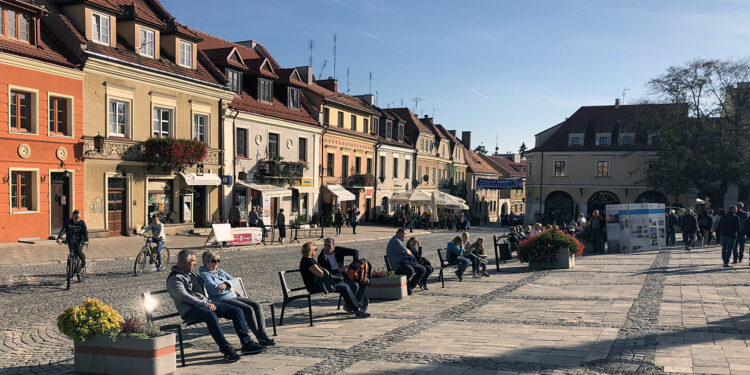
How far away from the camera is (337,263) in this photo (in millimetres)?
11008

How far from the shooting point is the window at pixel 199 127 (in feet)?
91.8

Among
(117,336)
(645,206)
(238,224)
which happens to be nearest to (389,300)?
(117,336)

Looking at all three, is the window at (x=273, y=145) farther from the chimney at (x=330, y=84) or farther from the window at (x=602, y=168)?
the window at (x=602, y=168)

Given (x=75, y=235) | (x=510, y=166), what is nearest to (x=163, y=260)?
(x=75, y=235)

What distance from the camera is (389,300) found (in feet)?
38.9

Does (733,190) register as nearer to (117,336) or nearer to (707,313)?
(707,313)

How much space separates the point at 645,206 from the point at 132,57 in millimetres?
21064

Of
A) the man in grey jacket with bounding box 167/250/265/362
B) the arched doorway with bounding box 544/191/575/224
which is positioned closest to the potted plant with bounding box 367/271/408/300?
the man in grey jacket with bounding box 167/250/265/362

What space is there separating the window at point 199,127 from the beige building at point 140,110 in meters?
0.05

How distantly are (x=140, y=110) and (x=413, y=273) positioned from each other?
16.9m

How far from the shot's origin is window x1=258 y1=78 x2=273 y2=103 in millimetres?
32906

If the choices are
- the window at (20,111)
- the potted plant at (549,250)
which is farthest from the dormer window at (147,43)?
the potted plant at (549,250)

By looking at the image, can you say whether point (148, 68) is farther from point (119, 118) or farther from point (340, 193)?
point (340, 193)

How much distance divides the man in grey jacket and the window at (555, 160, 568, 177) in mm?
53398
